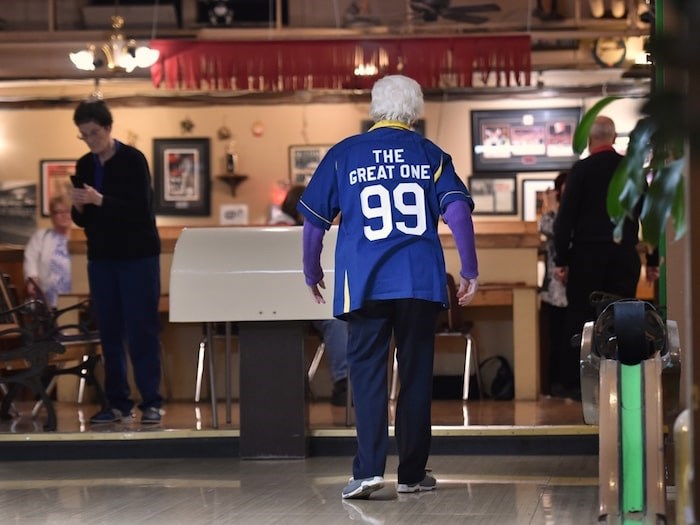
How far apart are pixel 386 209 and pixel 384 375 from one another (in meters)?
0.59

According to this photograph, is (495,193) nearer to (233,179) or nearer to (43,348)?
(233,179)

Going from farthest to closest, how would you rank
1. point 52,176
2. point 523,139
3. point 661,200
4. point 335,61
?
point 52,176 < point 523,139 < point 335,61 < point 661,200

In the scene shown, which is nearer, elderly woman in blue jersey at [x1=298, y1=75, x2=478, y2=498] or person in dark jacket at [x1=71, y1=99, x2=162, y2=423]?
elderly woman in blue jersey at [x1=298, y1=75, x2=478, y2=498]

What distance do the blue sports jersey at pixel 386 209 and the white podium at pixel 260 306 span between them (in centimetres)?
109

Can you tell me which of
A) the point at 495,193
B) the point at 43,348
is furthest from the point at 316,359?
the point at 495,193

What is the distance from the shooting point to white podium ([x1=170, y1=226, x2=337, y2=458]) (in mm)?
5902

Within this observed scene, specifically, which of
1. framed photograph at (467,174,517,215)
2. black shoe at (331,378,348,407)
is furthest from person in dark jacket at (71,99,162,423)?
framed photograph at (467,174,517,215)

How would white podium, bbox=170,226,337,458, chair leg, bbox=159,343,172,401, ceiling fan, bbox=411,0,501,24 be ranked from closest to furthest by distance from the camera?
1. white podium, bbox=170,226,337,458
2. chair leg, bbox=159,343,172,401
3. ceiling fan, bbox=411,0,501,24

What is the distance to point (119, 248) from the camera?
21.2 feet

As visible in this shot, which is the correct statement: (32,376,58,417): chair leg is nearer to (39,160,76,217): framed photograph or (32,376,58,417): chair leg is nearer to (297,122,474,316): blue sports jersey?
(297,122,474,316): blue sports jersey

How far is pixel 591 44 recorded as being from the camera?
442 inches

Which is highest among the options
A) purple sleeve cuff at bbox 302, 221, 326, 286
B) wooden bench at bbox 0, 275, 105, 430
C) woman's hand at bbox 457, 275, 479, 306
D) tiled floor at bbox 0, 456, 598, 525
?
purple sleeve cuff at bbox 302, 221, 326, 286

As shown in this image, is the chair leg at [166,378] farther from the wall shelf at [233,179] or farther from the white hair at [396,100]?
the wall shelf at [233,179]

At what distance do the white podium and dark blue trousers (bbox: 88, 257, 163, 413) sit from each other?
53 centimetres
